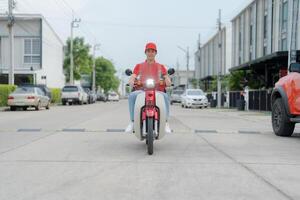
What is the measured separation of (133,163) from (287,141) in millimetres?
4871

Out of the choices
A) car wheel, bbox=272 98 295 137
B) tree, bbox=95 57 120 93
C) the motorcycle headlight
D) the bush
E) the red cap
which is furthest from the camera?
tree, bbox=95 57 120 93

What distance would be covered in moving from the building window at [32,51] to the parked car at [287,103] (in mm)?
48144

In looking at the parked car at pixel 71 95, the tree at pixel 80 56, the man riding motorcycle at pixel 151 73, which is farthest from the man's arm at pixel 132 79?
the tree at pixel 80 56

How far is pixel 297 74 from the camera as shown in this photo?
37.2 feet

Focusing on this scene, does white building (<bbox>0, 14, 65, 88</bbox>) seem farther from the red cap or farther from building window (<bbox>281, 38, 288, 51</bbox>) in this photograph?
the red cap

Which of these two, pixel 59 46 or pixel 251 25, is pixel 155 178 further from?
pixel 59 46

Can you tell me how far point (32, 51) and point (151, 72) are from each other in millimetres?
50466

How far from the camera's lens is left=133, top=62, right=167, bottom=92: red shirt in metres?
9.12

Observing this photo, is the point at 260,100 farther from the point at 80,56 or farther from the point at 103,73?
the point at 103,73

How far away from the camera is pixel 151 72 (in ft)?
30.0

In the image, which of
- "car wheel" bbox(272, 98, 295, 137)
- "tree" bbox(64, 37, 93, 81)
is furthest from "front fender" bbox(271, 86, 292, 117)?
"tree" bbox(64, 37, 93, 81)

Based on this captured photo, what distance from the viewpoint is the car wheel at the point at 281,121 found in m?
11.7

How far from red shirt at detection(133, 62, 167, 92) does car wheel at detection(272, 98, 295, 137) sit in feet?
12.6

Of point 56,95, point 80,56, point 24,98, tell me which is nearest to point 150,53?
point 24,98
